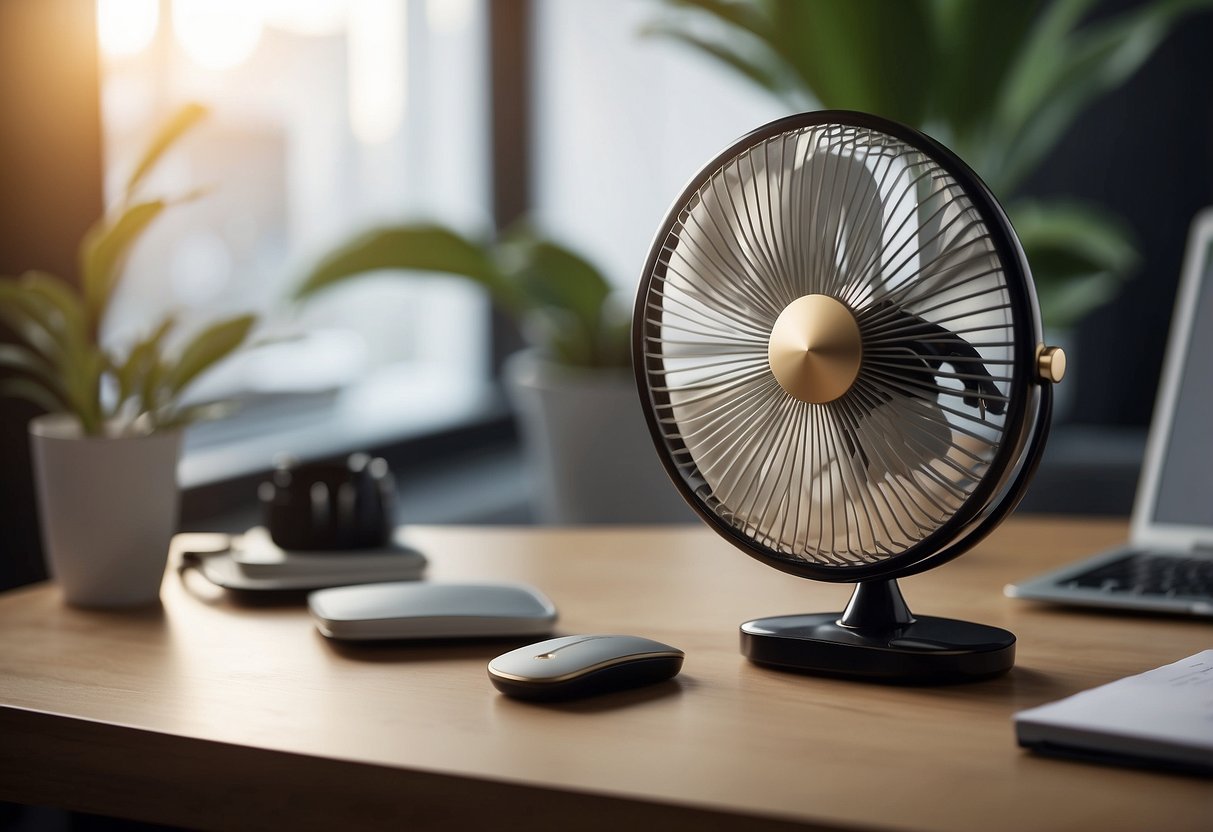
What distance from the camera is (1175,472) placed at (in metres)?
1.05

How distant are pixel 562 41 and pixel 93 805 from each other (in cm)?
209

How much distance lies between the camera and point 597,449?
1.64 meters

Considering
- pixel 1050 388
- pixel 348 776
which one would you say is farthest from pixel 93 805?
pixel 1050 388

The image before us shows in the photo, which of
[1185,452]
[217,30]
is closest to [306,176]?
[217,30]

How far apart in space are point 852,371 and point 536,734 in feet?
0.83

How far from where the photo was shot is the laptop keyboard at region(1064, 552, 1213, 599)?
0.86m

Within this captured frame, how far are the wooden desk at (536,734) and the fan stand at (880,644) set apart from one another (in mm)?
10

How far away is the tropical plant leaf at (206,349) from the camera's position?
922 mm

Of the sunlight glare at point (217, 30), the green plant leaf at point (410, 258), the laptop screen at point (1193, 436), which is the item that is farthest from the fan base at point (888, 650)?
the sunlight glare at point (217, 30)

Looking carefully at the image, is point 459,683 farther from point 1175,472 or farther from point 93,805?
point 1175,472

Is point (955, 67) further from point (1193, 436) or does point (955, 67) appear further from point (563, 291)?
point (1193, 436)

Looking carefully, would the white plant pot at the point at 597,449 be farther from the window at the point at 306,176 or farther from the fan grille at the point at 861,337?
the fan grille at the point at 861,337

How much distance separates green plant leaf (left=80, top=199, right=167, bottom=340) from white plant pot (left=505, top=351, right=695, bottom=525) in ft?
2.55

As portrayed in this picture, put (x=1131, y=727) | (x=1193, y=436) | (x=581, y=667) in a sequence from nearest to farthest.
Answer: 1. (x=1131, y=727)
2. (x=581, y=667)
3. (x=1193, y=436)
